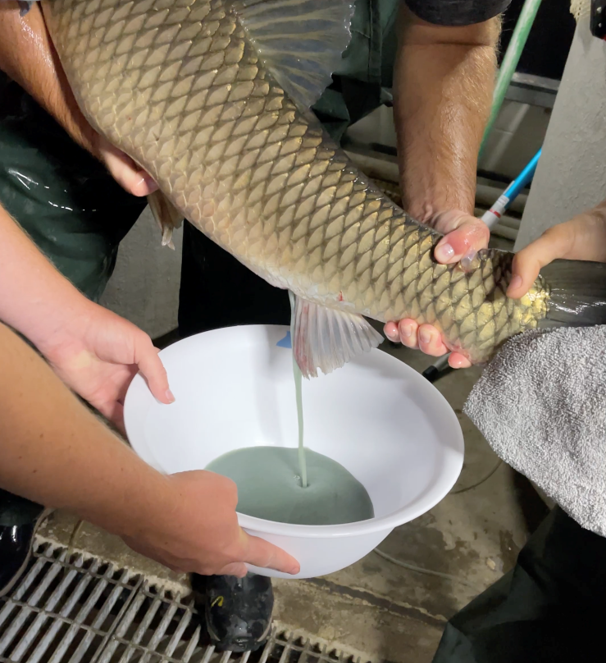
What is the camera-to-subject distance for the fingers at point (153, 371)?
732mm

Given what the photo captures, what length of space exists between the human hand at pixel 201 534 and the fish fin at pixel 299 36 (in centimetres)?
44

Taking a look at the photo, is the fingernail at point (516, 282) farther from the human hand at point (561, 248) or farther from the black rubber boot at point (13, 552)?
the black rubber boot at point (13, 552)

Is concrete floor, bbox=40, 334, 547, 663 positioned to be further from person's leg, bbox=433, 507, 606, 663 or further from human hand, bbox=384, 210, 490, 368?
human hand, bbox=384, 210, 490, 368

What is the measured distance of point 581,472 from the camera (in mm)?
527

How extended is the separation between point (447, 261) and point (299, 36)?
30cm

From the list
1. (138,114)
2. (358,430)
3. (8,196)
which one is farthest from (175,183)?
(358,430)

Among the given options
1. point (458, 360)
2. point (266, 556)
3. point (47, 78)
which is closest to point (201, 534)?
point (266, 556)

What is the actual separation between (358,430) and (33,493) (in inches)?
19.3

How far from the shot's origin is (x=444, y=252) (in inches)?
25.5

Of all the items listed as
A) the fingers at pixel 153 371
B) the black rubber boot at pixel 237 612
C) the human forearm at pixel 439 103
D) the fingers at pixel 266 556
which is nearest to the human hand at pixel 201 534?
the fingers at pixel 266 556

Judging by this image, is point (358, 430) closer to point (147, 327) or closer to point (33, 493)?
point (33, 493)

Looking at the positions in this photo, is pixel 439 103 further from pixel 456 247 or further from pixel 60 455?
pixel 60 455

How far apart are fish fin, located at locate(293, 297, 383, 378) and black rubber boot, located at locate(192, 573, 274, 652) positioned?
357 millimetres

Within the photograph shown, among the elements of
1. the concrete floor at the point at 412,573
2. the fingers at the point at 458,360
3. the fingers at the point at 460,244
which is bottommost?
the concrete floor at the point at 412,573
